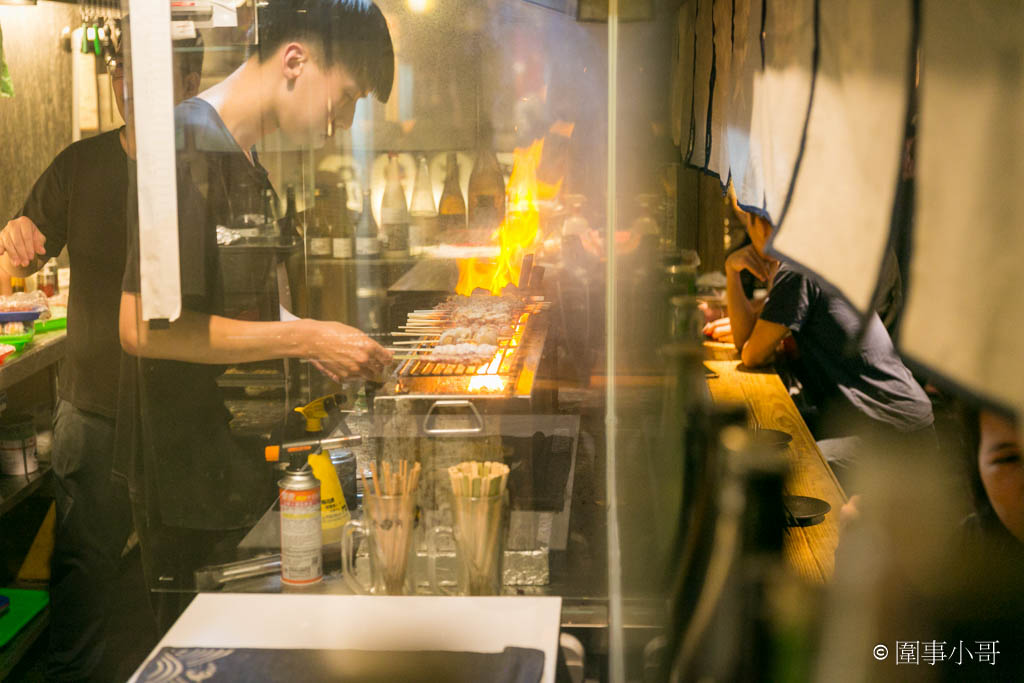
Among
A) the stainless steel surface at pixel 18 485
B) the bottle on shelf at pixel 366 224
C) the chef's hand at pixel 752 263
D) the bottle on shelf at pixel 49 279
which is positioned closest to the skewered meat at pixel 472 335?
the bottle on shelf at pixel 366 224

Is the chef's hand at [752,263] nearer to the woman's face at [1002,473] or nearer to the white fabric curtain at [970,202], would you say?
the woman's face at [1002,473]

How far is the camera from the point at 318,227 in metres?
1.58

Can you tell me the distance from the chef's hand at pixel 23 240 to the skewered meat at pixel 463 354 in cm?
131

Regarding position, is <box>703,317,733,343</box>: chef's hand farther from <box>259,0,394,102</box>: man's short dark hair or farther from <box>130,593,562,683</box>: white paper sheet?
<box>130,593,562,683</box>: white paper sheet

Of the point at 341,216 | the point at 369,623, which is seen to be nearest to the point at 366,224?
the point at 341,216

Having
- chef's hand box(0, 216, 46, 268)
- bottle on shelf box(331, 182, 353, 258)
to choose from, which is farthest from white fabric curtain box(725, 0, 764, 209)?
chef's hand box(0, 216, 46, 268)

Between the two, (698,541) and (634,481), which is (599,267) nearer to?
(634,481)

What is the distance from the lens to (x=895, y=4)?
716 mm

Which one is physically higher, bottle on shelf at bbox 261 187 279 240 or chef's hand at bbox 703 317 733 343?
bottle on shelf at bbox 261 187 279 240

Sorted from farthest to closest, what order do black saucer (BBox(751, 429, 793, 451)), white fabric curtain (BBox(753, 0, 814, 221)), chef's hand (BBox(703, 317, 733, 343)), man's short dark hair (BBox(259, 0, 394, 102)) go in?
chef's hand (BBox(703, 317, 733, 343))
black saucer (BBox(751, 429, 793, 451))
man's short dark hair (BBox(259, 0, 394, 102))
white fabric curtain (BBox(753, 0, 814, 221))

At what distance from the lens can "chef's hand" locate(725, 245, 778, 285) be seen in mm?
3105

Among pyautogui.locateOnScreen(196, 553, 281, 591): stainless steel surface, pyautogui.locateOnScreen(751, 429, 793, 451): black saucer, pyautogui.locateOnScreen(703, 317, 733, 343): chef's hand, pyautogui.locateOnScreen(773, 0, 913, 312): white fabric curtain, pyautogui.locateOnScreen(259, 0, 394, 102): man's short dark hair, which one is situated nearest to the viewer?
pyautogui.locateOnScreen(773, 0, 913, 312): white fabric curtain

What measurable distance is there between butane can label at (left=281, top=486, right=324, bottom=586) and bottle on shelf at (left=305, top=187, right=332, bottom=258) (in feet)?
1.57

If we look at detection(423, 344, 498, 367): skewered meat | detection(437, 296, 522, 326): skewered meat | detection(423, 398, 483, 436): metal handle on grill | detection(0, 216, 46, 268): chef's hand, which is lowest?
detection(423, 398, 483, 436): metal handle on grill
